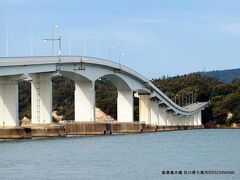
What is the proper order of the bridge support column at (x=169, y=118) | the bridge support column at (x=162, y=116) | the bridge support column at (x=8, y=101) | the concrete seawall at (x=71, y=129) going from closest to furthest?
the concrete seawall at (x=71, y=129), the bridge support column at (x=8, y=101), the bridge support column at (x=162, y=116), the bridge support column at (x=169, y=118)

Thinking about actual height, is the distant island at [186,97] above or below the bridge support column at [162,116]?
above

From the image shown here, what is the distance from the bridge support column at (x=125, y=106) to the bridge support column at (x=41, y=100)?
1118 inches

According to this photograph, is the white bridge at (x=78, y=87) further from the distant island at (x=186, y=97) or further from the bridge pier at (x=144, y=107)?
the distant island at (x=186, y=97)

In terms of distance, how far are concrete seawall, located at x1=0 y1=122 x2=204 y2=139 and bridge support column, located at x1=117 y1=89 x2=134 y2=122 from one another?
7.29 feet

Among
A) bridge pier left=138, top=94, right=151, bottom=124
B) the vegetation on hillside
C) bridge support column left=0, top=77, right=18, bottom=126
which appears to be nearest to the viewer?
bridge support column left=0, top=77, right=18, bottom=126

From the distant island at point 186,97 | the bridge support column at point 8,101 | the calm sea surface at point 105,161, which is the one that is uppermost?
the distant island at point 186,97

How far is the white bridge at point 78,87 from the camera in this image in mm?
78062

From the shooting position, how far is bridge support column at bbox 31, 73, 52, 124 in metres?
87.2

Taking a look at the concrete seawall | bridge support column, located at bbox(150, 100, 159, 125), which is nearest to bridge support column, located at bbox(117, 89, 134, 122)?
the concrete seawall

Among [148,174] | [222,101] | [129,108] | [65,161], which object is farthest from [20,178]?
[222,101]

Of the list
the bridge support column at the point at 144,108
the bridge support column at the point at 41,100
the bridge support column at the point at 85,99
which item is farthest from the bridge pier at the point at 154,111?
the bridge support column at the point at 41,100

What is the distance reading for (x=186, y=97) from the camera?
7190 inches

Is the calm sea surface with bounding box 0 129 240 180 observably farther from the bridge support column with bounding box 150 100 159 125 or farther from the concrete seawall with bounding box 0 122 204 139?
the bridge support column with bounding box 150 100 159 125

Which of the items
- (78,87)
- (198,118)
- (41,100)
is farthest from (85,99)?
(198,118)
